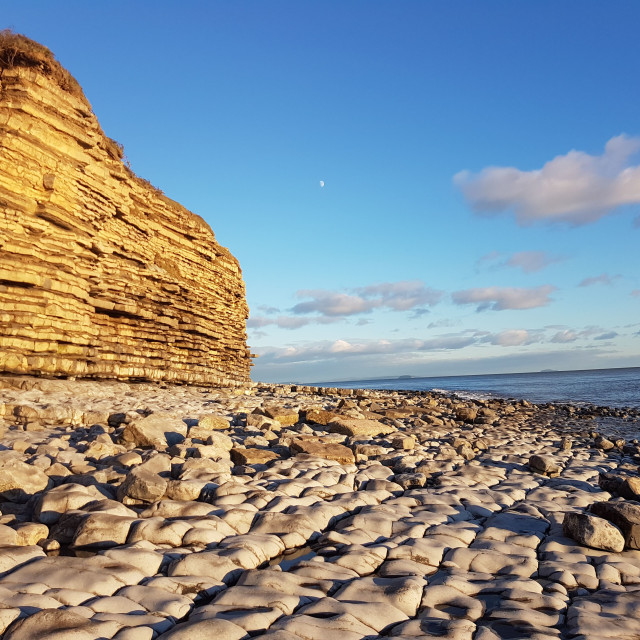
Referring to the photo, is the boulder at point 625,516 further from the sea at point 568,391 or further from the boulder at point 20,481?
the sea at point 568,391

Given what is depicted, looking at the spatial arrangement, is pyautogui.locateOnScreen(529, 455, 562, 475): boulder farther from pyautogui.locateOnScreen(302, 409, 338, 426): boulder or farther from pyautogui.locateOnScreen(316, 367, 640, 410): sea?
pyautogui.locateOnScreen(316, 367, 640, 410): sea

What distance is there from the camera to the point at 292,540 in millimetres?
4043

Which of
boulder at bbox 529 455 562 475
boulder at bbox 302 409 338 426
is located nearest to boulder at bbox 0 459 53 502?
boulder at bbox 302 409 338 426

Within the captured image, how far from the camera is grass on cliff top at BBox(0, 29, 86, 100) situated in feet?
42.2

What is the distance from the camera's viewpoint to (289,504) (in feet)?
15.6

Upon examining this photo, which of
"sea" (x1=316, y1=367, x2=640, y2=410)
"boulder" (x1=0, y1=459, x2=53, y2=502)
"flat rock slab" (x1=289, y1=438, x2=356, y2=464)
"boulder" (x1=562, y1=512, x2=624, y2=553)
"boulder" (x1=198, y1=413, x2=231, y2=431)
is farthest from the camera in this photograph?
"sea" (x1=316, y1=367, x2=640, y2=410)

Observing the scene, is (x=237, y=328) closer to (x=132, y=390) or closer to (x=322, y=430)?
(x=132, y=390)

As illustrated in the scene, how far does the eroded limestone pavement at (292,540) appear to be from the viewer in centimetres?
272

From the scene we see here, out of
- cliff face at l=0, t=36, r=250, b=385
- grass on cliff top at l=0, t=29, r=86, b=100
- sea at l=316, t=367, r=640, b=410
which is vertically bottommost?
sea at l=316, t=367, r=640, b=410

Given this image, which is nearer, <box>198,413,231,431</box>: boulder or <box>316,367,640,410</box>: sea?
<box>198,413,231,431</box>: boulder

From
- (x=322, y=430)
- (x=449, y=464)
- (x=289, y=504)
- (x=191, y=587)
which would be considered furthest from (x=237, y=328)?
(x=191, y=587)

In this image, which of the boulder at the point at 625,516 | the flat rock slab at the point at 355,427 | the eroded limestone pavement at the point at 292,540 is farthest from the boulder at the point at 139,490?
the flat rock slab at the point at 355,427

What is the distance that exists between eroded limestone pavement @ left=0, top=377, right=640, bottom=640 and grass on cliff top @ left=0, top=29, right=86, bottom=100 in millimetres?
10487

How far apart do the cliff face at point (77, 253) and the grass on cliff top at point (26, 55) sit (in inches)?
2.0
